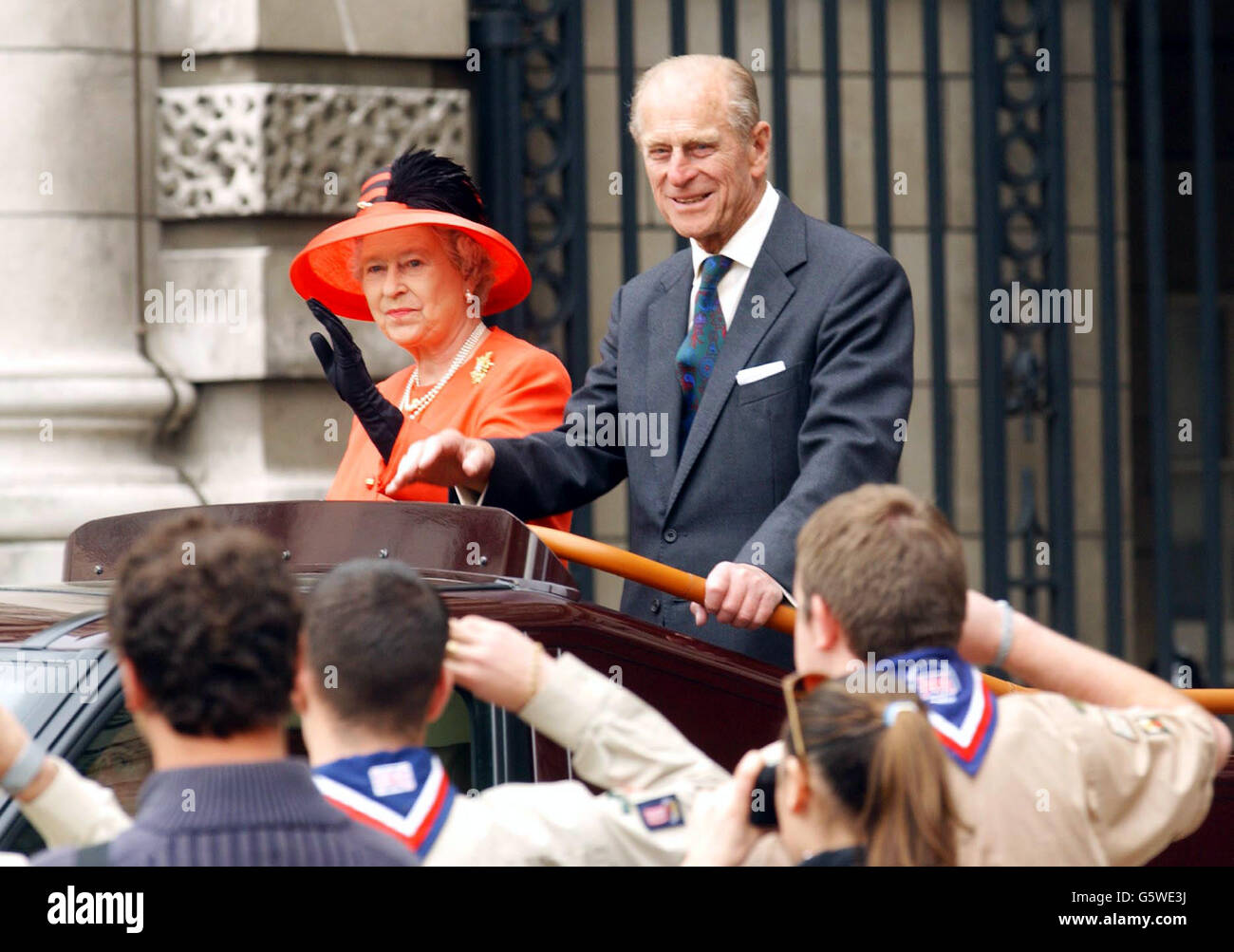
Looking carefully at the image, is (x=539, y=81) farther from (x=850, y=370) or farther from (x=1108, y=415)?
(x=850, y=370)

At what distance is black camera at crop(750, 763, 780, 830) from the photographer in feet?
7.06

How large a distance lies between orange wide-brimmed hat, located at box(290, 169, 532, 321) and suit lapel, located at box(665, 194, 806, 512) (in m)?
0.57

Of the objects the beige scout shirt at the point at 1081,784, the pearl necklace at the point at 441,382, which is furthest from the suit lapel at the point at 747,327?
the beige scout shirt at the point at 1081,784

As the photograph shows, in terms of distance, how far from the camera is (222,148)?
590 cm

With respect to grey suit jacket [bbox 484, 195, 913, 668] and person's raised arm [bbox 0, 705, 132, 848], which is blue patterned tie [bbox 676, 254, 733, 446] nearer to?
grey suit jacket [bbox 484, 195, 913, 668]

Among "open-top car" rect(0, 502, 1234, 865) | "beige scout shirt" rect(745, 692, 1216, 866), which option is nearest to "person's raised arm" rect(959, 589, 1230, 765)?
"beige scout shirt" rect(745, 692, 1216, 866)

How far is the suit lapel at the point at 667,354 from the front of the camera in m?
3.75

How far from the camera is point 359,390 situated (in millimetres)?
3641

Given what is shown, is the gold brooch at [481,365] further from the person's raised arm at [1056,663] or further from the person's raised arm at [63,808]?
the person's raised arm at [63,808]

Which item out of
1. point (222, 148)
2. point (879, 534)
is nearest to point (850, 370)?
point (879, 534)

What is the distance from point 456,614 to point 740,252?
1.30 m
